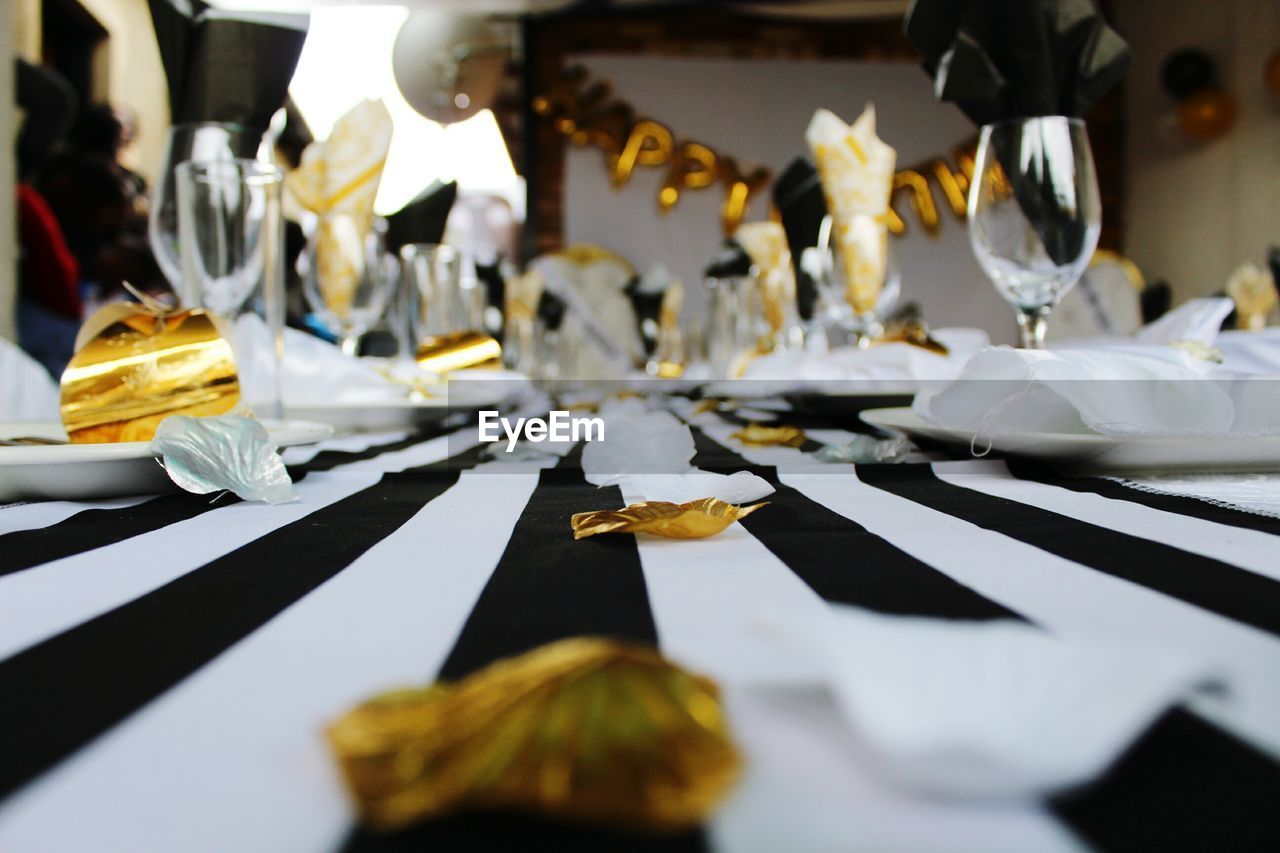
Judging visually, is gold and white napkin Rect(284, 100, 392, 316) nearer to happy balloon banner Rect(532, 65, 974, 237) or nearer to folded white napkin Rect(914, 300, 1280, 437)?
folded white napkin Rect(914, 300, 1280, 437)

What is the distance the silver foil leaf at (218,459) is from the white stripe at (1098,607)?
0.29 metres

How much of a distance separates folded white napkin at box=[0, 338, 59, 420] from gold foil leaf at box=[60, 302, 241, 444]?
1.68ft

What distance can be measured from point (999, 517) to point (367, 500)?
307 millimetres

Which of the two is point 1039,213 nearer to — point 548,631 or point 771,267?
point 548,631

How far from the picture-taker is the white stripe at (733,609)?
0.19 meters

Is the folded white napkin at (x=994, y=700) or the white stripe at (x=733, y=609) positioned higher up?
the folded white napkin at (x=994, y=700)

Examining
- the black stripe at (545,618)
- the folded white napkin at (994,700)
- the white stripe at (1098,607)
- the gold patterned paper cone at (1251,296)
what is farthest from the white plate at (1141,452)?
the gold patterned paper cone at (1251,296)

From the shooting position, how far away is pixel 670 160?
5.15 meters

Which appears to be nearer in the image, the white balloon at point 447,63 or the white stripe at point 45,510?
the white stripe at point 45,510

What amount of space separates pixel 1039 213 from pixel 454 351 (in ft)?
2.82

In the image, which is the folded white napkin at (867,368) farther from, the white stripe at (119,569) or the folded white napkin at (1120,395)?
the white stripe at (119,569)

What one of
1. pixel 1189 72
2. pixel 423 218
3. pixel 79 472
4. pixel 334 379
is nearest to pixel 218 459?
pixel 79 472

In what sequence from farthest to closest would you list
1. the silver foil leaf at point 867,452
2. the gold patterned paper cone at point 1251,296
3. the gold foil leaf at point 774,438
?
1. the gold patterned paper cone at point 1251,296
2. the gold foil leaf at point 774,438
3. the silver foil leaf at point 867,452

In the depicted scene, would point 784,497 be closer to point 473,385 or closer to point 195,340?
point 195,340
